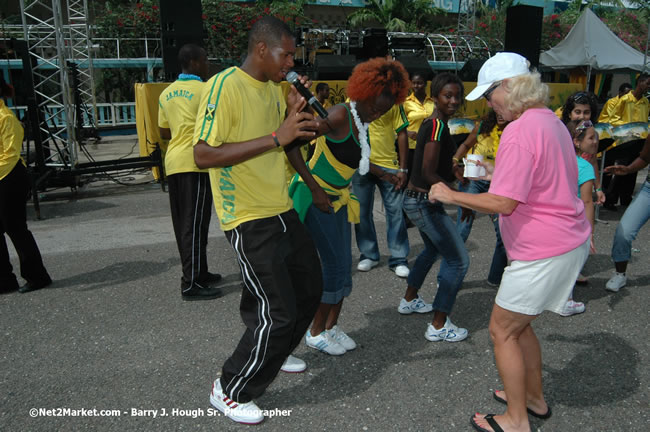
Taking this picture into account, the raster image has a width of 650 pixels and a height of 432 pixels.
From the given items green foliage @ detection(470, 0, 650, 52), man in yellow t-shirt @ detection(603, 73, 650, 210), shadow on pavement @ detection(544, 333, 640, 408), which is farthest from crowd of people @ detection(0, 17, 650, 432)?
green foliage @ detection(470, 0, 650, 52)

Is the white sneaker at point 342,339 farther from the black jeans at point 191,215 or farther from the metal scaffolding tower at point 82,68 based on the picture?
the metal scaffolding tower at point 82,68

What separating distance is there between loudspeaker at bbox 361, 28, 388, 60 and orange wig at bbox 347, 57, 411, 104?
10.6 meters

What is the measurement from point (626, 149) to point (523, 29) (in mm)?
5524

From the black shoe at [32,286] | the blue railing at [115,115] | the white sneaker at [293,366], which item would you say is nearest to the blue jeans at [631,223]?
the white sneaker at [293,366]

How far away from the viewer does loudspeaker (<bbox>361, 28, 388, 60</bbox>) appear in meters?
13.5

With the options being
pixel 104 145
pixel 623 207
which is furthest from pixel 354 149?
pixel 104 145

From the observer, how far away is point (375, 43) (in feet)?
44.4

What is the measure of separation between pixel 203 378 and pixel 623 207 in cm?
763

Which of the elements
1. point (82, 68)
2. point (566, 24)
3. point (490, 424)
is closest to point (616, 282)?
point (490, 424)

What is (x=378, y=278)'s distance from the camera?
522 centimetres

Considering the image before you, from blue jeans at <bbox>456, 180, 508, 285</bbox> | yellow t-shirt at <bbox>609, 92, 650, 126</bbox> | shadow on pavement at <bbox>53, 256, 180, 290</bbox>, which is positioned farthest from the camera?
yellow t-shirt at <bbox>609, 92, 650, 126</bbox>

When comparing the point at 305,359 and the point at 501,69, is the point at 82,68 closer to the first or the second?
the point at 305,359

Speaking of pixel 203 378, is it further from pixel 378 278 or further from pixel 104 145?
pixel 104 145

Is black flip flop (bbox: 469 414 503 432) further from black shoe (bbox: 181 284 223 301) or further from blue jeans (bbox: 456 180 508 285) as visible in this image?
black shoe (bbox: 181 284 223 301)
